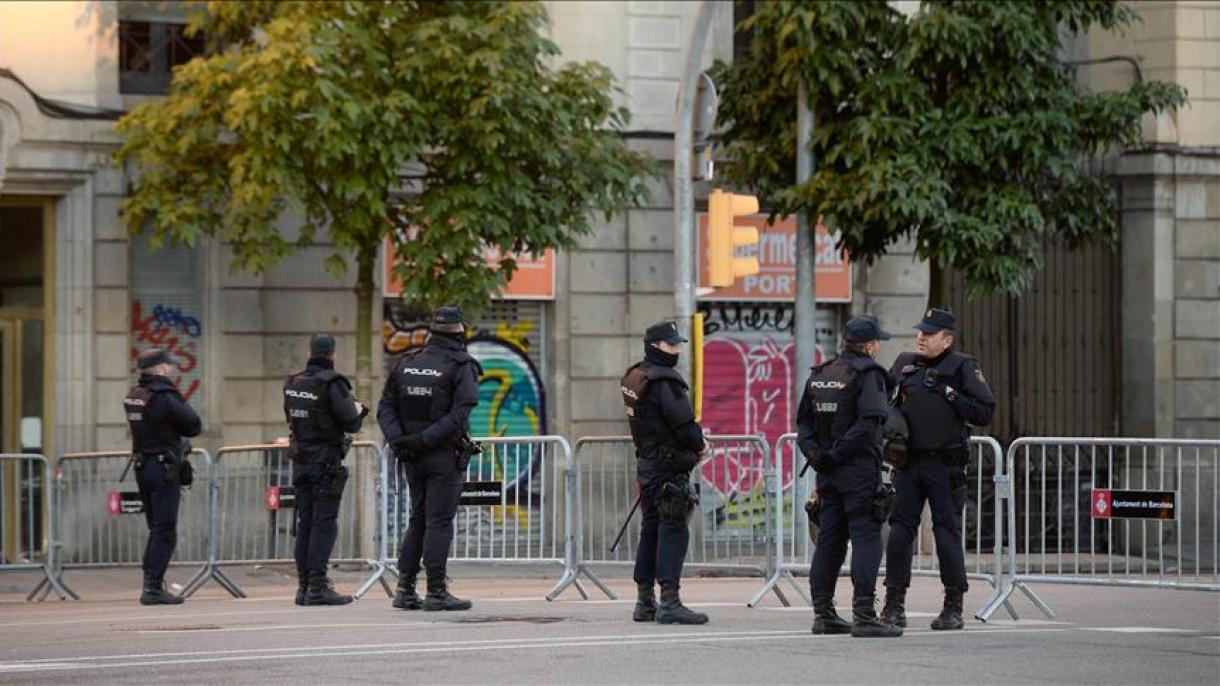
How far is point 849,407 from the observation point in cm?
1190

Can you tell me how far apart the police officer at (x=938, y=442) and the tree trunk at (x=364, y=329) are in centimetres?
797

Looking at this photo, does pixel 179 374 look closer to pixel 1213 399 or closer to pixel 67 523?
pixel 67 523

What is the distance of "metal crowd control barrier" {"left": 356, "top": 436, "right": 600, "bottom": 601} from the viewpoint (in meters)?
15.8

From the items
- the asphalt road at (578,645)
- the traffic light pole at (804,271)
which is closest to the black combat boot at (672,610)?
the asphalt road at (578,645)

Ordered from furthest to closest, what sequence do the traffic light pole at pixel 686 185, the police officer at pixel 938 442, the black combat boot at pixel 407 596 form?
the traffic light pole at pixel 686 185 → the black combat boot at pixel 407 596 → the police officer at pixel 938 442

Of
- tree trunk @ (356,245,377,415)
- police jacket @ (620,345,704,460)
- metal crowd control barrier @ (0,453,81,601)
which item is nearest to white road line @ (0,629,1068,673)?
police jacket @ (620,345,704,460)

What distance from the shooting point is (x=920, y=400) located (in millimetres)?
12344

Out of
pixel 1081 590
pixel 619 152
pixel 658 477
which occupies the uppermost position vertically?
pixel 619 152

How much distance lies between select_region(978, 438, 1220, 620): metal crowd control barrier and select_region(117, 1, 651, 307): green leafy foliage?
218 inches

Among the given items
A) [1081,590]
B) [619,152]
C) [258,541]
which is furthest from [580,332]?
[1081,590]

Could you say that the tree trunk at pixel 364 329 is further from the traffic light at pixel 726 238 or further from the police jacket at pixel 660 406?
the police jacket at pixel 660 406

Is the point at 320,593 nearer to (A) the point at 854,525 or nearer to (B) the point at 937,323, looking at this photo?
(A) the point at 854,525

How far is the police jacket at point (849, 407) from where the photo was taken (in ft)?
38.8

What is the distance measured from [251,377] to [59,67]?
10.7 ft
